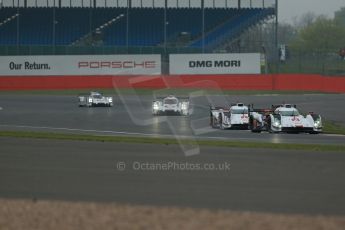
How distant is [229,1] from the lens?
235ft

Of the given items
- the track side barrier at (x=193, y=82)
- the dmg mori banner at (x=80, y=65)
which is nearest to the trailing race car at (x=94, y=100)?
the track side barrier at (x=193, y=82)

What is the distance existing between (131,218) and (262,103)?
34120 millimetres

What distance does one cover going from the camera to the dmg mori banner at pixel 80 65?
56.7 m

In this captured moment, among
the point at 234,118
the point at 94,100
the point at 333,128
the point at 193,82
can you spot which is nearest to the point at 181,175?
the point at 234,118

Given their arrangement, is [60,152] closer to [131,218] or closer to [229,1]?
[131,218]

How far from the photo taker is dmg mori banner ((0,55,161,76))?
186ft

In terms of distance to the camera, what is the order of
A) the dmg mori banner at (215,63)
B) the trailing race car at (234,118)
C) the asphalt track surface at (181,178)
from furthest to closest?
the dmg mori banner at (215,63)
the trailing race car at (234,118)
the asphalt track surface at (181,178)

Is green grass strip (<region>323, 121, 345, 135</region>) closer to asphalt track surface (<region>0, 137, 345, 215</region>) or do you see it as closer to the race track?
the race track

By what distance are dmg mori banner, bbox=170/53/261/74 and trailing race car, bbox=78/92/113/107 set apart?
16728 mm

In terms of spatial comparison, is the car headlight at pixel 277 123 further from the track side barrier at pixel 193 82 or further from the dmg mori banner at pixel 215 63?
the dmg mori banner at pixel 215 63

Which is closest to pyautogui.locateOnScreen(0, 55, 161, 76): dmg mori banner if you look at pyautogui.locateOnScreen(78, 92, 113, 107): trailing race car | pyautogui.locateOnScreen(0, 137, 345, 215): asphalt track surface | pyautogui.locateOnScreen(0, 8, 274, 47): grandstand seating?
pyautogui.locateOnScreen(0, 8, 274, 47): grandstand seating

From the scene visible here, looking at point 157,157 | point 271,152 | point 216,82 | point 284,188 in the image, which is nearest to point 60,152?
point 157,157

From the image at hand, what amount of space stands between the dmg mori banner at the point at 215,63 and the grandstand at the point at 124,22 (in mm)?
9411

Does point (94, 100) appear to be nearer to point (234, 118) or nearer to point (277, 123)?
point (234, 118)
